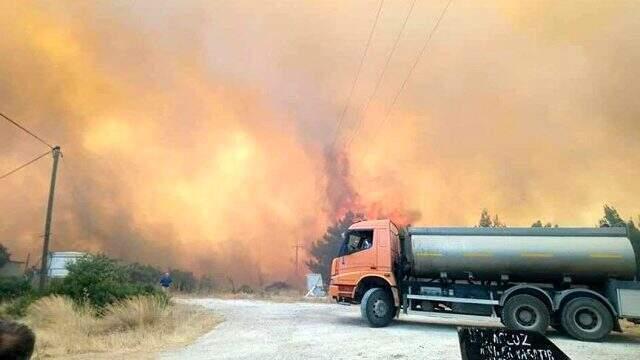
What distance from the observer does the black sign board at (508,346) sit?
10.3ft

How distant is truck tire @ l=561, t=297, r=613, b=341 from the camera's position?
1178cm

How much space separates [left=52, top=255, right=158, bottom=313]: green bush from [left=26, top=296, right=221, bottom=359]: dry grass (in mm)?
805

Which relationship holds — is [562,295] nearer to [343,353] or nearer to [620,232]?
[620,232]

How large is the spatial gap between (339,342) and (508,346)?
788 centimetres

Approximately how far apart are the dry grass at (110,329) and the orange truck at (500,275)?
5119 mm

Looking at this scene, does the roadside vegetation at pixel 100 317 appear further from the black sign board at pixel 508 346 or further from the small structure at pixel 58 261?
the small structure at pixel 58 261

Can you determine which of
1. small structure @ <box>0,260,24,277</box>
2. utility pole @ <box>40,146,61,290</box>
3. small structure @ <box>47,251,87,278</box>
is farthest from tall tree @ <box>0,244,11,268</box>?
utility pole @ <box>40,146,61,290</box>

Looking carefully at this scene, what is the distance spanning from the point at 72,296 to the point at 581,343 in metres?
16.9

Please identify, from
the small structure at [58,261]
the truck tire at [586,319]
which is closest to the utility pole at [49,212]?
the small structure at [58,261]

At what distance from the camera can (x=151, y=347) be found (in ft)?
33.4

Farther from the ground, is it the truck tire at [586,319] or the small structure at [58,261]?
the small structure at [58,261]

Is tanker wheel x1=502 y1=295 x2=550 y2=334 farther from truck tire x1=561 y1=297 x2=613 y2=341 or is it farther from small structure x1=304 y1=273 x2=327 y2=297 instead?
small structure x1=304 y1=273 x2=327 y2=297

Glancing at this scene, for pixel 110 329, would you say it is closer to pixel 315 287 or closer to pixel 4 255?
pixel 315 287

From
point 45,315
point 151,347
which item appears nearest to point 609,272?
point 151,347
